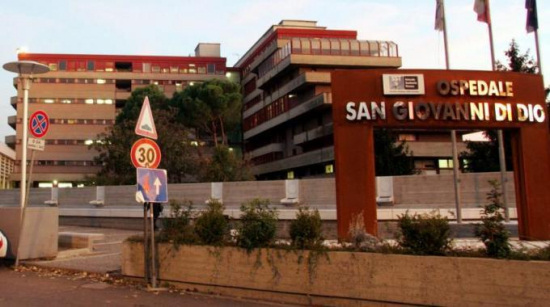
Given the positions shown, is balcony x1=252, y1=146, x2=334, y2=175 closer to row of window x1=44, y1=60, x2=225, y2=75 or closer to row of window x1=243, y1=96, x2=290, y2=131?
row of window x1=243, y1=96, x2=290, y2=131

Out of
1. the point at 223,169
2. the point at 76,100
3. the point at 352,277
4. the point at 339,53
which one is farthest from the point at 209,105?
the point at 352,277

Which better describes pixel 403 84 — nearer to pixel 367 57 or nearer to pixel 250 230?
pixel 250 230

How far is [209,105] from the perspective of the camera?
181ft

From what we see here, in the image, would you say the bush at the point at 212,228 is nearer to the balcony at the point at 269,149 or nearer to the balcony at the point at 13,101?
the balcony at the point at 269,149

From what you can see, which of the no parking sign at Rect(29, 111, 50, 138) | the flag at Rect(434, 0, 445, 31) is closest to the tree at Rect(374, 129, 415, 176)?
the flag at Rect(434, 0, 445, 31)

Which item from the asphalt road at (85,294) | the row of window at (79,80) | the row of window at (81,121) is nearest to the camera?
the asphalt road at (85,294)

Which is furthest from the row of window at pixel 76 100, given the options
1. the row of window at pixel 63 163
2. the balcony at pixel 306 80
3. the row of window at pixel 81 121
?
the balcony at pixel 306 80

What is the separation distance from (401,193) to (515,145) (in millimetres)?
5067

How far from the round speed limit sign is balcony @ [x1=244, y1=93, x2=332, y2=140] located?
36.7 m

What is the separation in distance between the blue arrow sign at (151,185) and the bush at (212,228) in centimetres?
77

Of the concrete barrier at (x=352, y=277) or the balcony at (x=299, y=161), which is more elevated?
the balcony at (x=299, y=161)

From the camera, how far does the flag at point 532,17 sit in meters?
17.6

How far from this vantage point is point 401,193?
18.2 metres

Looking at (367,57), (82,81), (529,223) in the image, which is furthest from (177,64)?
(529,223)
